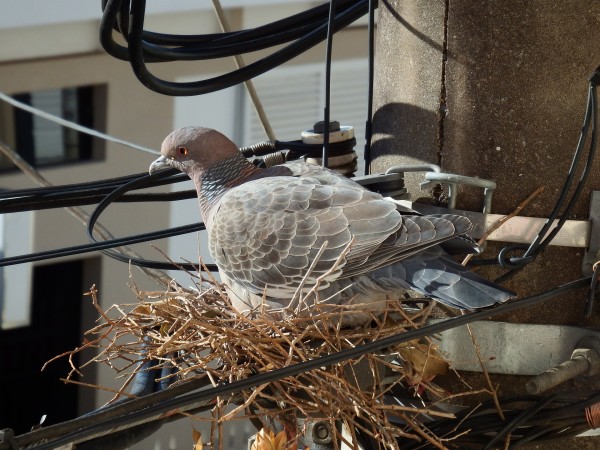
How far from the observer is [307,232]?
2932 millimetres

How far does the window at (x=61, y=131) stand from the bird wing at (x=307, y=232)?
5236mm

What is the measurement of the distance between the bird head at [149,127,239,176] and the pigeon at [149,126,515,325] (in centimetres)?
18

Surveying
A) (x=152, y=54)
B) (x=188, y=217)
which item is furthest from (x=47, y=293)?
(x=152, y=54)

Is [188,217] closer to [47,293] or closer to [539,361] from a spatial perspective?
[47,293]

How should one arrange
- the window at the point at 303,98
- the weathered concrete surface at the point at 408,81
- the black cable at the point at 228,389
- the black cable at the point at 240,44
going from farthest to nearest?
the window at the point at 303,98 → the black cable at the point at 240,44 → the weathered concrete surface at the point at 408,81 → the black cable at the point at 228,389

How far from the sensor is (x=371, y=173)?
339 centimetres

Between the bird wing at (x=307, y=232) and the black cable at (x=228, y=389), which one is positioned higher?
the bird wing at (x=307, y=232)

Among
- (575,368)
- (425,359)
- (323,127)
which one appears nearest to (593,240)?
(575,368)

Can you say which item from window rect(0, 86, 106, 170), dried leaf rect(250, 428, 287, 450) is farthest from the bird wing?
window rect(0, 86, 106, 170)

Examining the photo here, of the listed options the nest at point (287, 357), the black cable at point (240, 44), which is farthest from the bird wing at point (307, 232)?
the black cable at point (240, 44)

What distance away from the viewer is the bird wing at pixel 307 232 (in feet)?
9.43

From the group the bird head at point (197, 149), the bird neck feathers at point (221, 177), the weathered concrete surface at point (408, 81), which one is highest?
the weathered concrete surface at point (408, 81)

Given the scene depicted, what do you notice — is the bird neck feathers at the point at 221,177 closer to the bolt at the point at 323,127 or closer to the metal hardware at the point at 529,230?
the bolt at the point at 323,127

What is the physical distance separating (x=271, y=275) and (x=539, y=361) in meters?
0.72
